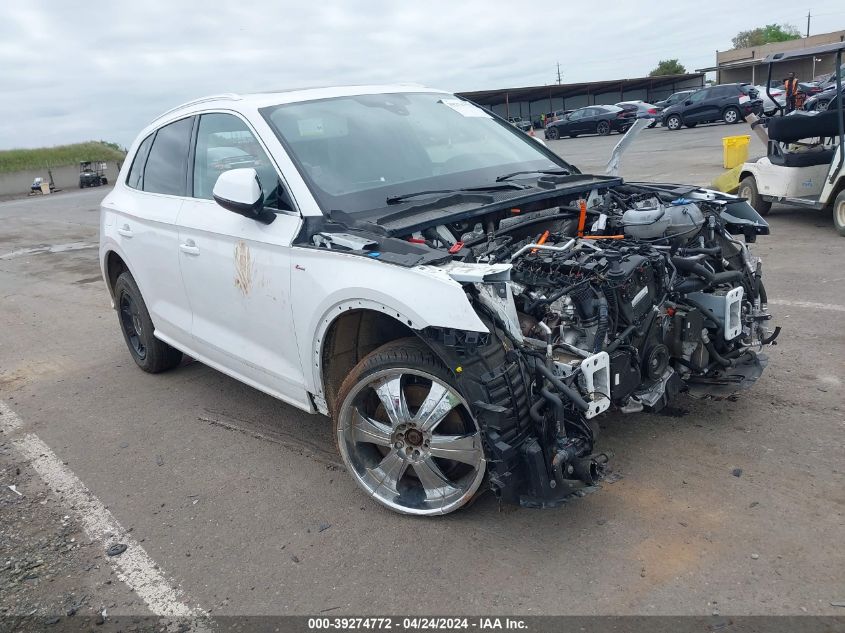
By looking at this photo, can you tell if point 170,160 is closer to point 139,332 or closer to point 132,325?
point 139,332

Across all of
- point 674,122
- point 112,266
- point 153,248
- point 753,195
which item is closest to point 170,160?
point 153,248

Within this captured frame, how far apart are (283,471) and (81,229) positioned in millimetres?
17169

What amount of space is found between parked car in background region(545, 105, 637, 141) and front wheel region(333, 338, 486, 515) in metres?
34.2

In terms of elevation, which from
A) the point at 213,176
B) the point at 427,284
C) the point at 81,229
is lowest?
the point at 81,229

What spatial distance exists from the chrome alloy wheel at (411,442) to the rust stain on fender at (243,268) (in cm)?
99

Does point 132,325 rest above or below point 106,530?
above

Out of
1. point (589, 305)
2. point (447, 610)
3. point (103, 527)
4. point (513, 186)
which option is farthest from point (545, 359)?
point (103, 527)

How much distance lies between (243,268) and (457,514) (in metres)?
1.78

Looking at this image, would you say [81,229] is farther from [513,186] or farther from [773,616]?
[773,616]

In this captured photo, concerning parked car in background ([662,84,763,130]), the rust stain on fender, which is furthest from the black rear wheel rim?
parked car in background ([662,84,763,130])

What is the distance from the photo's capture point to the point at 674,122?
31750 millimetres

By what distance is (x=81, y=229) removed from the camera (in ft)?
61.5

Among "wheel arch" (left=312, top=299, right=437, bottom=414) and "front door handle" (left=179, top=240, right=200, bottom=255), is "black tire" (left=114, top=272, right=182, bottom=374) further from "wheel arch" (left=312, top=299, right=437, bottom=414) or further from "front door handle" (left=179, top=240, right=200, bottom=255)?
"wheel arch" (left=312, top=299, right=437, bottom=414)

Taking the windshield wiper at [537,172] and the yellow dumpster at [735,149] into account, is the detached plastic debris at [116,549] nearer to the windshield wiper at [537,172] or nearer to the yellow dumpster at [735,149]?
the windshield wiper at [537,172]
